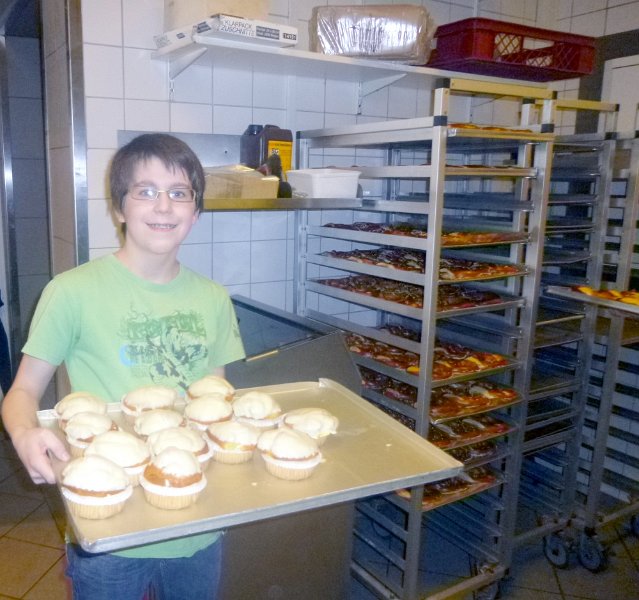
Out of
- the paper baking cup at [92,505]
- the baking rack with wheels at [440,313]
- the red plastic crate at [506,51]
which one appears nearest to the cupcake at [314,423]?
the paper baking cup at [92,505]

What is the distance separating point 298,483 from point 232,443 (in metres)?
0.17

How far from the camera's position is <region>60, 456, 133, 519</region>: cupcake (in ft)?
3.28

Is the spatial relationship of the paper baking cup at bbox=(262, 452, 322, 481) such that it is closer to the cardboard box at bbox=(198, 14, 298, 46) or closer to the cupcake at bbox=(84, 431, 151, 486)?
the cupcake at bbox=(84, 431, 151, 486)

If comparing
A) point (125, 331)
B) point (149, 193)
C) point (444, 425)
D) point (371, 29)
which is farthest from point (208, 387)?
point (371, 29)

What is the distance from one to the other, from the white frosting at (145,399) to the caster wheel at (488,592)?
167 centimetres

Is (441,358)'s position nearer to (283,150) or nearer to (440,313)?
(440,313)

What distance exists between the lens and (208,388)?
1370 millimetres

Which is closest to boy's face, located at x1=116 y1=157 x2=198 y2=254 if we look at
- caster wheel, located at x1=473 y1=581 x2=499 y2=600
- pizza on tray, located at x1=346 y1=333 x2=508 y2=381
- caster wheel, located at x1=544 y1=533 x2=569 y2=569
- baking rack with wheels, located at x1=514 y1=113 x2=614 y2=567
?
pizza on tray, located at x1=346 y1=333 x2=508 y2=381

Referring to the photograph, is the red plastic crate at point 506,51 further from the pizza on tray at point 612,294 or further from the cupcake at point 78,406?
the cupcake at point 78,406

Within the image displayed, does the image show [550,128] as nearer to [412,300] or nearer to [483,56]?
[483,56]

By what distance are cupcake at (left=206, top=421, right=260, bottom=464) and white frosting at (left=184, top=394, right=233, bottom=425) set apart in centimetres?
5

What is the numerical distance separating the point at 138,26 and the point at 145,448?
1.58 m

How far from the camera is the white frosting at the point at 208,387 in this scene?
1.37 m

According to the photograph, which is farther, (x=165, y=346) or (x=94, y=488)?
(x=165, y=346)
